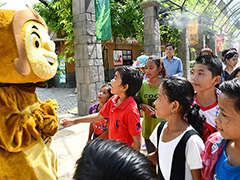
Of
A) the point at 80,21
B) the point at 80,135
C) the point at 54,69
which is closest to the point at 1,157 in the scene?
the point at 54,69

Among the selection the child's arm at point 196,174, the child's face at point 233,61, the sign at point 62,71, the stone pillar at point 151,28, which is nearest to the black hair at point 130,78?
the child's arm at point 196,174

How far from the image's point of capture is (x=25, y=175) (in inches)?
61.0

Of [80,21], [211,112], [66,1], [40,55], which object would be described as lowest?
[211,112]

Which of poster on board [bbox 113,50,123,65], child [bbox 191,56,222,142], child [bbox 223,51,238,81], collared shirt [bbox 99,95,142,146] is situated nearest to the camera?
child [bbox 191,56,222,142]

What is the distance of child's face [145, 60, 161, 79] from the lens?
2346 mm

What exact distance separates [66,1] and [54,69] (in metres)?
4.96

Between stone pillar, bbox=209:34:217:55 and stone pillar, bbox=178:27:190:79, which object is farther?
stone pillar, bbox=209:34:217:55

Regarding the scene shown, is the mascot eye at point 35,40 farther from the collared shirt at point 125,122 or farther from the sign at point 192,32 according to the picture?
the sign at point 192,32

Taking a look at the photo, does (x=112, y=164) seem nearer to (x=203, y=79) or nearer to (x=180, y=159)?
(x=180, y=159)

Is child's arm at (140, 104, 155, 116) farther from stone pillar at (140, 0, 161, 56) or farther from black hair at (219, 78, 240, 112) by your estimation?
stone pillar at (140, 0, 161, 56)

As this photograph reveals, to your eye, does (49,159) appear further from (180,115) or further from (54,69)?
(180,115)

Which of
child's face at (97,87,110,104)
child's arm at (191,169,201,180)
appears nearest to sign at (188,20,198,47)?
child's face at (97,87,110,104)

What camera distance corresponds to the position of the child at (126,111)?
1.77 metres

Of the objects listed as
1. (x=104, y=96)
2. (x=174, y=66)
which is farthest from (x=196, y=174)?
(x=174, y=66)
